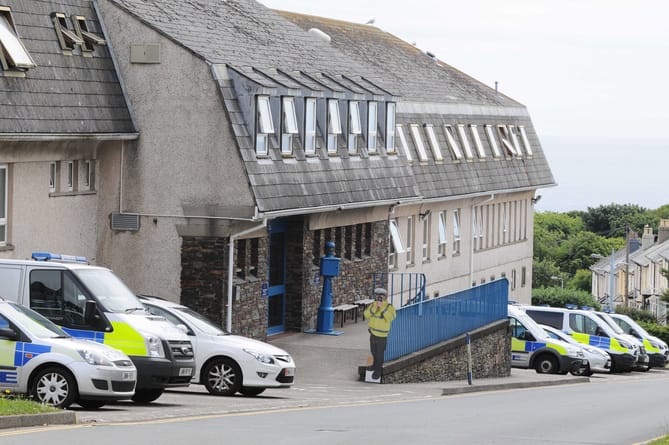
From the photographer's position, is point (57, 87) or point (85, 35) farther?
point (85, 35)

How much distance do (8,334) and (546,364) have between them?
2646cm

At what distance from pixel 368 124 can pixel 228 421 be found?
20006mm

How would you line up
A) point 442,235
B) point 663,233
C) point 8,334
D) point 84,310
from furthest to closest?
point 663,233 → point 442,235 → point 84,310 → point 8,334

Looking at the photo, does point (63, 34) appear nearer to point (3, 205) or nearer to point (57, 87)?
point (57, 87)

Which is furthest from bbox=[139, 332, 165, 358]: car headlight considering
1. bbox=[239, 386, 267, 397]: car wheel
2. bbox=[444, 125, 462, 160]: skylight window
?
bbox=[444, 125, 462, 160]: skylight window

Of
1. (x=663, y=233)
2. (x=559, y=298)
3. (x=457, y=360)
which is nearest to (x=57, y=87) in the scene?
(x=457, y=360)

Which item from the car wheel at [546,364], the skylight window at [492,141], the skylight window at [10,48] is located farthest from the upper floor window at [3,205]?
the skylight window at [492,141]

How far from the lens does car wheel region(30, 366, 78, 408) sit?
61.4 ft

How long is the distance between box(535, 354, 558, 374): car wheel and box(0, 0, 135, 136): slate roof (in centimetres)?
1686

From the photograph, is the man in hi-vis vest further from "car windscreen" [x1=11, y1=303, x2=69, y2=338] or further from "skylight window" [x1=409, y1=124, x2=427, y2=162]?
"skylight window" [x1=409, y1=124, x2=427, y2=162]

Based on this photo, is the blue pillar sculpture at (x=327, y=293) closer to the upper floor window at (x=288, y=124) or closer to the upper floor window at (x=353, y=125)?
the upper floor window at (x=353, y=125)

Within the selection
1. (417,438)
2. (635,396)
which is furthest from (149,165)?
(417,438)

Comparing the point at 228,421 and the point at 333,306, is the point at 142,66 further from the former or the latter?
the point at 228,421

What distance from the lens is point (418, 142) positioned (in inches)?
1950
